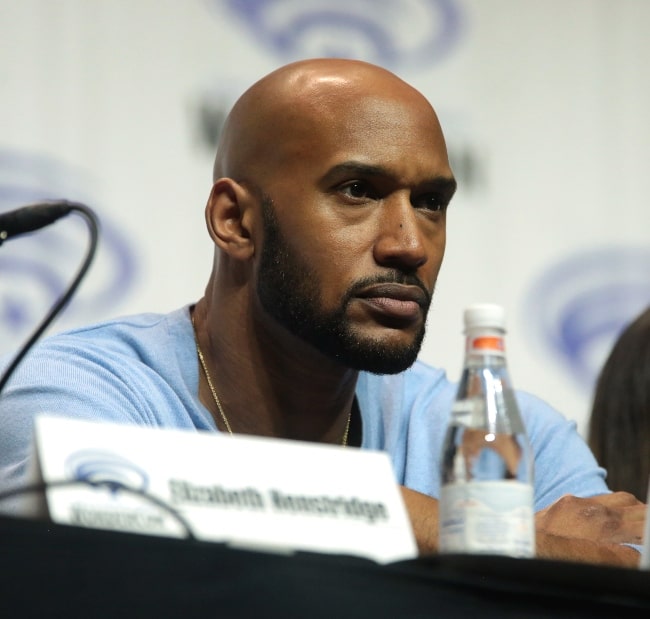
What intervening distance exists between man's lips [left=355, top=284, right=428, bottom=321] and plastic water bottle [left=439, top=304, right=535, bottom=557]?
1.77ft

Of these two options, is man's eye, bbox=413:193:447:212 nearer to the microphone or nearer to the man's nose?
the man's nose

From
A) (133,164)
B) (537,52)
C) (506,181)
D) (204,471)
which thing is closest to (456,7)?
(537,52)

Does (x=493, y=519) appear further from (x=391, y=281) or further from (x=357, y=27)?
(x=357, y=27)

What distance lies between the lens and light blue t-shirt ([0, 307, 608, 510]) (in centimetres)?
132

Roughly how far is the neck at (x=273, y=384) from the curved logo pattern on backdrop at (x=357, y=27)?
86cm

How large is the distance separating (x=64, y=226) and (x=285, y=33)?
0.59 meters

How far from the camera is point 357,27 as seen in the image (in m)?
2.43

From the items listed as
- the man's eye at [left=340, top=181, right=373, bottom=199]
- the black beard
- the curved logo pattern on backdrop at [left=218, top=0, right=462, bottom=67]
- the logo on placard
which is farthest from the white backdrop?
the logo on placard

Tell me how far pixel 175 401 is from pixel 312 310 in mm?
214

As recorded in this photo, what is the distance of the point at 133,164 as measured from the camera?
2.21 m

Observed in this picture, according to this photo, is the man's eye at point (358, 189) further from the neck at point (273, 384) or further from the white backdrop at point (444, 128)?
the white backdrop at point (444, 128)

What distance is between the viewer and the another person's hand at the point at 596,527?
1.12 meters

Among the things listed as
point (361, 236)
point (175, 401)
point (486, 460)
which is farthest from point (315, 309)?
point (486, 460)

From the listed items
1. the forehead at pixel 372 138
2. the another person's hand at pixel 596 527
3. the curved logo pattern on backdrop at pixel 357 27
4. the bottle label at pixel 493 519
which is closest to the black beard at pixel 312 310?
the forehead at pixel 372 138
